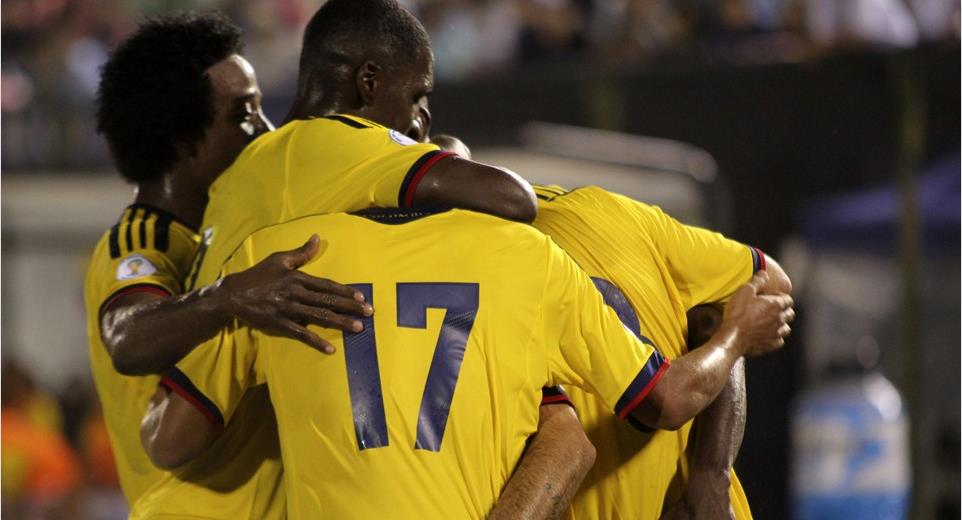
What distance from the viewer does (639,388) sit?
8.39 feet

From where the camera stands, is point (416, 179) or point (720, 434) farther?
point (720, 434)

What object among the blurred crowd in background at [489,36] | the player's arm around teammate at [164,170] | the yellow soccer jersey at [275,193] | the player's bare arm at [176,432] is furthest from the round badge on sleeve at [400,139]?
the blurred crowd in background at [489,36]

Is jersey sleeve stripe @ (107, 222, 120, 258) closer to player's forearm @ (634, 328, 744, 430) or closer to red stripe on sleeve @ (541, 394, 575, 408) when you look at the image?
red stripe on sleeve @ (541, 394, 575, 408)

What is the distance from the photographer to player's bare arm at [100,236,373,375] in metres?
2.52

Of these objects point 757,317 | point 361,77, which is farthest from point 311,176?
point 757,317

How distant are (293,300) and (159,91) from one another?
114cm

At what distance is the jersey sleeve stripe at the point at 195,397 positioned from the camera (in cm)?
266

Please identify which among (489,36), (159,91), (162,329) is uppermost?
(159,91)

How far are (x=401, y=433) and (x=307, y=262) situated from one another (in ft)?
1.19

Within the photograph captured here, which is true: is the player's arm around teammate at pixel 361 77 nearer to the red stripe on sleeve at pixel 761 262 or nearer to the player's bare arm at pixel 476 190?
the player's bare arm at pixel 476 190

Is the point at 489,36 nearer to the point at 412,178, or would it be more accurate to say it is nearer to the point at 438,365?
the point at 412,178

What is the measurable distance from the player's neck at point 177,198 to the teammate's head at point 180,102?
0.09 feet

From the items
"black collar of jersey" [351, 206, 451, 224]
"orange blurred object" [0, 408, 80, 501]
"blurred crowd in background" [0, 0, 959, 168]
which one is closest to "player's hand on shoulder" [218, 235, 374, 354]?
"black collar of jersey" [351, 206, 451, 224]

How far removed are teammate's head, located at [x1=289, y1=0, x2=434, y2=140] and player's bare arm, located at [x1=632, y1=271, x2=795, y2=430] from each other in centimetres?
78
